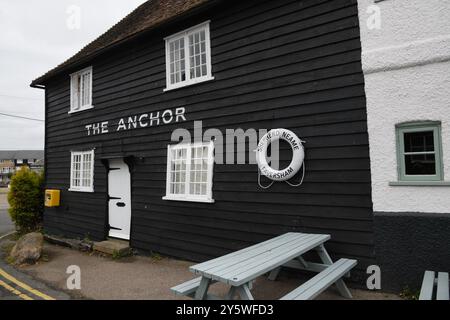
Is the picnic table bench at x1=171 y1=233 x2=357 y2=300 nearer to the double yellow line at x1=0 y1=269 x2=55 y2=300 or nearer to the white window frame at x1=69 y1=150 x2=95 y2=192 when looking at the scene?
the double yellow line at x1=0 y1=269 x2=55 y2=300

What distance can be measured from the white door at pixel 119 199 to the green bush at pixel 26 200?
5.00 metres

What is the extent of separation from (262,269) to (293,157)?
8.45ft

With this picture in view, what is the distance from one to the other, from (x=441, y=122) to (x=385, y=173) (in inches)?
39.4

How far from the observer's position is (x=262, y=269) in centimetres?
316

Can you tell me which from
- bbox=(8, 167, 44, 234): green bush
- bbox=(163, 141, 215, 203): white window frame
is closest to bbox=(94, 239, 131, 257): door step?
bbox=(163, 141, 215, 203): white window frame

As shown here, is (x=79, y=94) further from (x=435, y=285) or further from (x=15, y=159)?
(x=15, y=159)

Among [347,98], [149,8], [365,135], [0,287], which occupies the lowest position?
[0,287]

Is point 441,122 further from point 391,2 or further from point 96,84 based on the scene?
point 96,84

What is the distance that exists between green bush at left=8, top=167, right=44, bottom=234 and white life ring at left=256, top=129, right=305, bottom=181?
1039cm

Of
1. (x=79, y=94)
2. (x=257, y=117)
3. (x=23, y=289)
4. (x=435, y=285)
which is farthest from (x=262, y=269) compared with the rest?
(x=79, y=94)

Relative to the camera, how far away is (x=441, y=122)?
4.22 meters

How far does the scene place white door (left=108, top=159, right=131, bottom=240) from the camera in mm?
8609

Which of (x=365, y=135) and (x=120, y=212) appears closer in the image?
(x=365, y=135)
